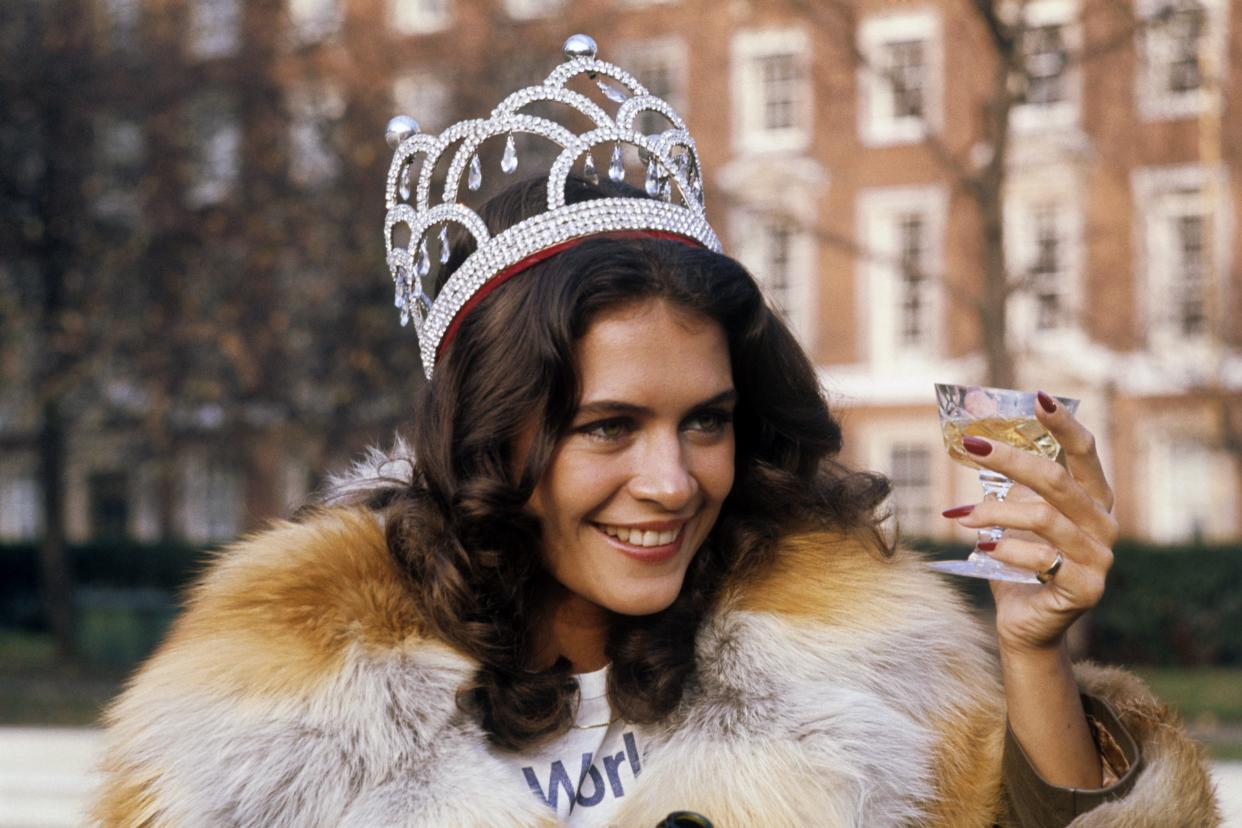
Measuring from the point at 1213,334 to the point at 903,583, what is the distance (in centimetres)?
1640

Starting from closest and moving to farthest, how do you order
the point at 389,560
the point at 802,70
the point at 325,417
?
the point at 389,560
the point at 802,70
the point at 325,417

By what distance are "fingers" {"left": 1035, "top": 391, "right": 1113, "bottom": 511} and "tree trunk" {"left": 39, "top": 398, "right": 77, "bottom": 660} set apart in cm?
1694

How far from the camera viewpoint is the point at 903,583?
2803 mm

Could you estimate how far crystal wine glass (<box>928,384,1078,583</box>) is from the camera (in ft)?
7.38

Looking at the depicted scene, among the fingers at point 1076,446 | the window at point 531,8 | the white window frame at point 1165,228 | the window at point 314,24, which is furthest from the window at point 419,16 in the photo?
the fingers at point 1076,446

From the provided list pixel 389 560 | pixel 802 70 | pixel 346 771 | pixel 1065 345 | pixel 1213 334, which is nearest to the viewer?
pixel 346 771

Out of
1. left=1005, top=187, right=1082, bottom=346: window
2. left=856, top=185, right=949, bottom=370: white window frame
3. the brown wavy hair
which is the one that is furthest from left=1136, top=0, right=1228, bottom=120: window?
the brown wavy hair

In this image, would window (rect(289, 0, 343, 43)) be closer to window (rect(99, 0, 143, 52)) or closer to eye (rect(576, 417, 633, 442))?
window (rect(99, 0, 143, 52))

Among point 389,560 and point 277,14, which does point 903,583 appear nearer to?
point 389,560

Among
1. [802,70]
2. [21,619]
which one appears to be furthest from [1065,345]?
[21,619]

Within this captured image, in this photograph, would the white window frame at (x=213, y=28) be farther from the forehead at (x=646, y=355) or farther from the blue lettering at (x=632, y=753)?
the blue lettering at (x=632, y=753)

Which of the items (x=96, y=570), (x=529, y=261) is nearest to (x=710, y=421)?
(x=529, y=261)

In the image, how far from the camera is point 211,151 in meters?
16.8

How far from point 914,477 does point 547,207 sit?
23.0 m
